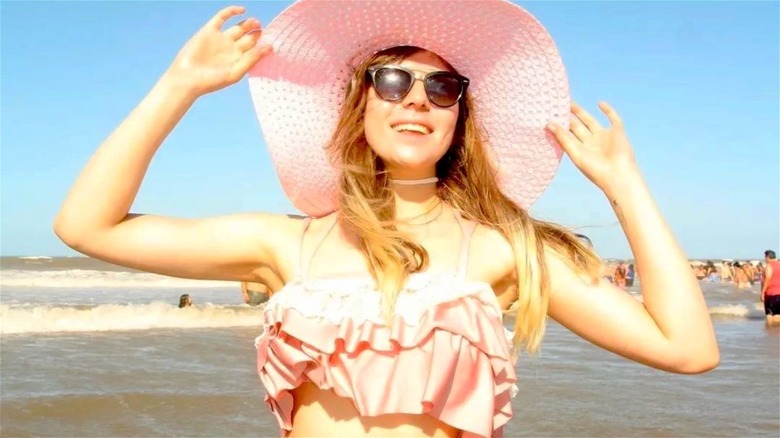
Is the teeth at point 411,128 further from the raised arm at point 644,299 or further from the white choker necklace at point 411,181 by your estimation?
the raised arm at point 644,299

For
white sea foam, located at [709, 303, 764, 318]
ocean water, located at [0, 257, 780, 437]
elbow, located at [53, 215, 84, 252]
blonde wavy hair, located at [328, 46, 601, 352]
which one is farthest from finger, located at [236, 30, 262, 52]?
white sea foam, located at [709, 303, 764, 318]

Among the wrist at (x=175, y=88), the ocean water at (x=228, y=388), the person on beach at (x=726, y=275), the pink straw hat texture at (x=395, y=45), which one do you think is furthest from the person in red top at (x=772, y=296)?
the person on beach at (x=726, y=275)

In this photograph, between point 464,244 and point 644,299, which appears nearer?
point 644,299

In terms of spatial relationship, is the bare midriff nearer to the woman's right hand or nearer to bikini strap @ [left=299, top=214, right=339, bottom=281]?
bikini strap @ [left=299, top=214, right=339, bottom=281]

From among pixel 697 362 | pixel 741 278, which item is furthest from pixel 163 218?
pixel 741 278

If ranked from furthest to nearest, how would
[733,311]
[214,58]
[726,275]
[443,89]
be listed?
[726,275]
[733,311]
[443,89]
[214,58]

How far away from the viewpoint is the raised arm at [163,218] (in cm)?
243

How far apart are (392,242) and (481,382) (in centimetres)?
47

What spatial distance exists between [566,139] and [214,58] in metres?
1.12

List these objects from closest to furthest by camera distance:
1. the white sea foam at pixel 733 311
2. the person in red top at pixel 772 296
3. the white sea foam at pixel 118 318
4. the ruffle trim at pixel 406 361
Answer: the ruffle trim at pixel 406 361 < the white sea foam at pixel 118 318 < the person in red top at pixel 772 296 < the white sea foam at pixel 733 311

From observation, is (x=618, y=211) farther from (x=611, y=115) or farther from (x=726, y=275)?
(x=726, y=275)

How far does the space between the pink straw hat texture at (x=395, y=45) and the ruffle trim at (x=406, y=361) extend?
2.10 ft

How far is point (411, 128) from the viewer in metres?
2.60

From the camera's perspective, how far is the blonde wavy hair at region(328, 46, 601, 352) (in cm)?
249
